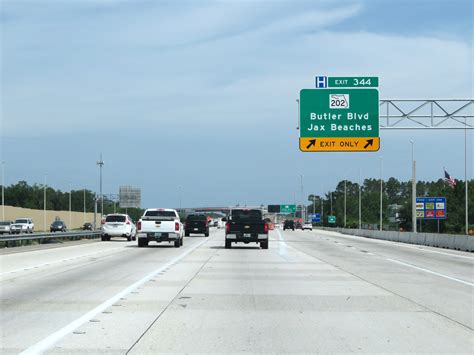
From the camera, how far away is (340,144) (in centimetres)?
4244

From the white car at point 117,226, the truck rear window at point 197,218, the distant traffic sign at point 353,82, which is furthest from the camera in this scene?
the truck rear window at point 197,218

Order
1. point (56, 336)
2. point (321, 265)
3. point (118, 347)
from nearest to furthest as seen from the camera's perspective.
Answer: point (118, 347)
point (56, 336)
point (321, 265)

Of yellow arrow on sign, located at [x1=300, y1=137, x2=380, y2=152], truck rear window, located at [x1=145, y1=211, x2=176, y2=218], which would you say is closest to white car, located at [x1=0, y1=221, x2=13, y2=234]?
truck rear window, located at [x1=145, y1=211, x2=176, y2=218]

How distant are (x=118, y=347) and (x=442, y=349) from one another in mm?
4198

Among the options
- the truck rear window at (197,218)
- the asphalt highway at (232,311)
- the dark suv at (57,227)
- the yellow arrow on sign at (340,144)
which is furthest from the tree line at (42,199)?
the asphalt highway at (232,311)

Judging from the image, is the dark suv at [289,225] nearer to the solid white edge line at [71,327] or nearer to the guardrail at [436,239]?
the guardrail at [436,239]

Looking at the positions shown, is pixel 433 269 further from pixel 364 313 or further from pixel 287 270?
pixel 364 313

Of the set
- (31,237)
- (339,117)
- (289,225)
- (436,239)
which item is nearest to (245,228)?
(339,117)

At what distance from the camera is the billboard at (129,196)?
112 m

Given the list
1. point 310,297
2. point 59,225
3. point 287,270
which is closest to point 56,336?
point 310,297

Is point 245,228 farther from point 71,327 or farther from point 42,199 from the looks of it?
point 42,199

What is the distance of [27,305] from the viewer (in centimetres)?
1322

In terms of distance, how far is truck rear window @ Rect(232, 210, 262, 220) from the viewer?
36750 mm

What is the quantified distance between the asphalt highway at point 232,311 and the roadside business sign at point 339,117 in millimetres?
20219
